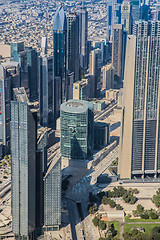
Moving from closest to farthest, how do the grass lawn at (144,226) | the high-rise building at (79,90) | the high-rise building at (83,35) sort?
the grass lawn at (144,226)
the high-rise building at (79,90)
the high-rise building at (83,35)

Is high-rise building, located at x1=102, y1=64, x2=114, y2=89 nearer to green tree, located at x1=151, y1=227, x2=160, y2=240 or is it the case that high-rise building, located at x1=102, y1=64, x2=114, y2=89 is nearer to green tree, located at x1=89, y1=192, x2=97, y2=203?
green tree, located at x1=89, y1=192, x2=97, y2=203

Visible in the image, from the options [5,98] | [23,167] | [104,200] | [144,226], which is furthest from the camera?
[5,98]

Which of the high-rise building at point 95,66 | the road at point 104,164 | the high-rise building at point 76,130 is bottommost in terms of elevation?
the road at point 104,164

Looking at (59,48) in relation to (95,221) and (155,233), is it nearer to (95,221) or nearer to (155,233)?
(95,221)

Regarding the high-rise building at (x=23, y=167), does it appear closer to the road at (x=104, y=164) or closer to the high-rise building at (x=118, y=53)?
the road at (x=104, y=164)

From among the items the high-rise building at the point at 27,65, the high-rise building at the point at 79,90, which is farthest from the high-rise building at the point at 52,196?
the high-rise building at the point at 27,65

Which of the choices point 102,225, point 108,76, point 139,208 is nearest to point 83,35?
point 108,76

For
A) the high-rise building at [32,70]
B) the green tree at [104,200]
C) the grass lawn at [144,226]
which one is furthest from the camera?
the high-rise building at [32,70]
